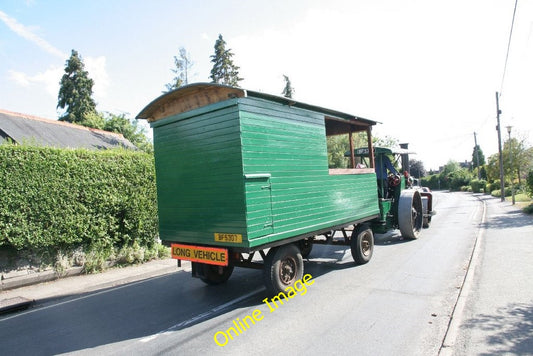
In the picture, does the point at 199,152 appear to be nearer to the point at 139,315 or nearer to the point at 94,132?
the point at 139,315

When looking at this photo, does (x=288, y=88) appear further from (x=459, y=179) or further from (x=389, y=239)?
(x=459, y=179)

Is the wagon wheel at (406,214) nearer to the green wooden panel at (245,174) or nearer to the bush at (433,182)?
the green wooden panel at (245,174)

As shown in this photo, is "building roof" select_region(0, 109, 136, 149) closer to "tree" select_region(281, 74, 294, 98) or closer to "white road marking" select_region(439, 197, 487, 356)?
"white road marking" select_region(439, 197, 487, 356)

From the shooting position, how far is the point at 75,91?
103 feet

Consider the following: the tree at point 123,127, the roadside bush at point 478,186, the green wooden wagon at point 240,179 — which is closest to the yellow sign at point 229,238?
the green wooden wagon at point 240,179

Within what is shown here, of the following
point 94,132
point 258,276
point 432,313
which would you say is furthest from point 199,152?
point 94,132

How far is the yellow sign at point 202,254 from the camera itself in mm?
4938

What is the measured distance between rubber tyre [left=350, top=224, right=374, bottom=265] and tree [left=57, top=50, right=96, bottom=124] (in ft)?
99.8

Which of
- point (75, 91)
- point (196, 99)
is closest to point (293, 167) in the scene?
point (196, 99)

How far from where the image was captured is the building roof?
12188mm

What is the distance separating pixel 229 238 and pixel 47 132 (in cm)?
1219

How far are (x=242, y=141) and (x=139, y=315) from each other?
3.00 m

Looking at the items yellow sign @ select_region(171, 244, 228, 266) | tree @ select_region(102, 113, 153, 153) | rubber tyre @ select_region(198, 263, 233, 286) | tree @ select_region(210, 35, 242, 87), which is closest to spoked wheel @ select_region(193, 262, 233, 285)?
rubber tyre @ select_region(198, 263, 233, 286)

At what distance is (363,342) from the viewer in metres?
3.77
